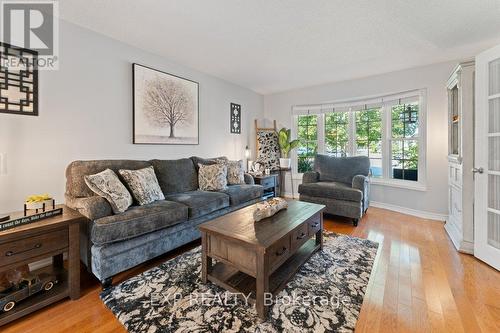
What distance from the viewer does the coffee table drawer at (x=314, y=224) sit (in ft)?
6.93

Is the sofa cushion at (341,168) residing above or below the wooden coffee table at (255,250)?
above

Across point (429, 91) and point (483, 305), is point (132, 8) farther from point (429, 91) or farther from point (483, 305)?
point (429, 91)

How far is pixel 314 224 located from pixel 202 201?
128cm

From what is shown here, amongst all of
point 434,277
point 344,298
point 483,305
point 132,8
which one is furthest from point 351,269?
point 132,8

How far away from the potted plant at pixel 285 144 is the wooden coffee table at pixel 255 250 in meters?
2.80

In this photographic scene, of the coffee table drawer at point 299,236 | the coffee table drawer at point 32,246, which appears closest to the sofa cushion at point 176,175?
the coffee table drawer at point 32,246

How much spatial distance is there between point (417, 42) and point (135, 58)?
3.61m

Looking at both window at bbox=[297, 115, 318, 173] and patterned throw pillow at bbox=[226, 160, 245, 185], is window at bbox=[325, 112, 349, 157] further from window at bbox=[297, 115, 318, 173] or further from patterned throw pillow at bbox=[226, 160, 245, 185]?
patterned throw pillow at bbox=[226, 160, 245, 185]

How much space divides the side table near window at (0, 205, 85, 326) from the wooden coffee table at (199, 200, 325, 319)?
3.19ft

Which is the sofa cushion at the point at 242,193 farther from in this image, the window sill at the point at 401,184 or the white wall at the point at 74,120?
the window sill at the point at 401,184

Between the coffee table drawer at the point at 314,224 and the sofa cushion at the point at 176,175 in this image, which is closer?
the coffee table drawer at the point at 314,224

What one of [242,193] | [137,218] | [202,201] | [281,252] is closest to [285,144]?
[242,193]

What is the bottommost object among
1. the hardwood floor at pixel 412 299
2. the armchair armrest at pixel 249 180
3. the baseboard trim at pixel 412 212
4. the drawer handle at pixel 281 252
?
the hardwood floor at pixel 412 299

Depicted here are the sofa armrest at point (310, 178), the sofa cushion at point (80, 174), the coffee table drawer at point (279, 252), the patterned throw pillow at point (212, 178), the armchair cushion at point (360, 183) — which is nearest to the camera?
the coffee table drawer at point (279, 252)
